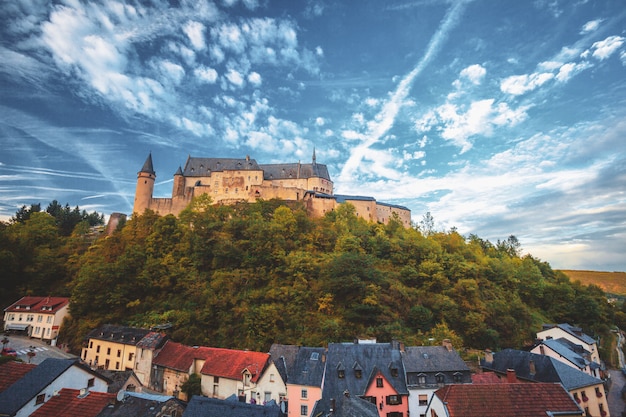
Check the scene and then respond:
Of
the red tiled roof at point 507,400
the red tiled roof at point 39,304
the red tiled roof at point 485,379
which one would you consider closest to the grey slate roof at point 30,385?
the red tiled roof at point 507,400

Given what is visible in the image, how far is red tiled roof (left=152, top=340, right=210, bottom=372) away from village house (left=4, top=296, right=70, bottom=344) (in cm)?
1561

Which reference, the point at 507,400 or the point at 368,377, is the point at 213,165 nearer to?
the point at 368,377

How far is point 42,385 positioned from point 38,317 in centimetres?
2518

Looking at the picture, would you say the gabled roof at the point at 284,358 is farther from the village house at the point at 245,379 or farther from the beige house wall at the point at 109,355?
the beige house wall at the point at 109,355

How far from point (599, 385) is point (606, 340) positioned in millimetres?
31541

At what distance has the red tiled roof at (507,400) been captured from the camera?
1568 centimetres

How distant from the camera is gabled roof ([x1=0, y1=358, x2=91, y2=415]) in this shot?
15758mm

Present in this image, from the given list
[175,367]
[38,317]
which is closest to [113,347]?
Answer: [175,367]

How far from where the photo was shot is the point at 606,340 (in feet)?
151

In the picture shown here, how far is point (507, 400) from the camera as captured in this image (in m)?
16.0

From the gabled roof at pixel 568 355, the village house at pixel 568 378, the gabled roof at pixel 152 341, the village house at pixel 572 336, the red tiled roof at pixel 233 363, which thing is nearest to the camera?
the village house at pixel 568 378

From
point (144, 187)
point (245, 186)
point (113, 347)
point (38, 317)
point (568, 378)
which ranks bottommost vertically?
point (568, 378)

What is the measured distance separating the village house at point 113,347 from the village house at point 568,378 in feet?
102

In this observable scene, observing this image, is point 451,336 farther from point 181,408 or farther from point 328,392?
point 181,408
